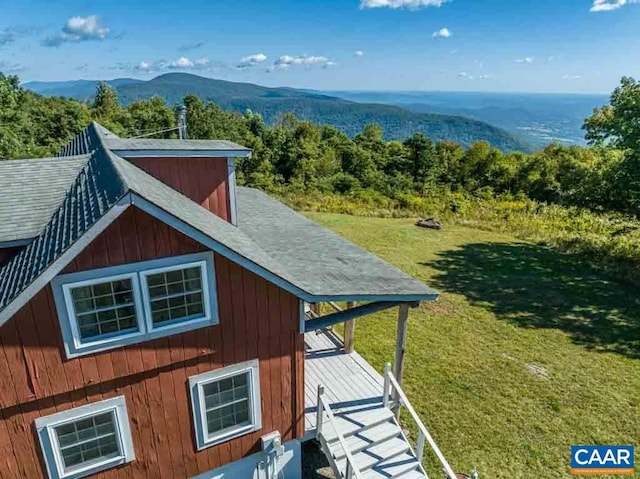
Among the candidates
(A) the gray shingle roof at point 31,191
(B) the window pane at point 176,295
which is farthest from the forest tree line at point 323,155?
(B) the window pane at point 176,295

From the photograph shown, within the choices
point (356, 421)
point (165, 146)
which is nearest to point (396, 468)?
point (356, 421)

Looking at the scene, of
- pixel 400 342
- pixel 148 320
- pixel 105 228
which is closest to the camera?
pixel 105 228

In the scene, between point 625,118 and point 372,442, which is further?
point 625,118

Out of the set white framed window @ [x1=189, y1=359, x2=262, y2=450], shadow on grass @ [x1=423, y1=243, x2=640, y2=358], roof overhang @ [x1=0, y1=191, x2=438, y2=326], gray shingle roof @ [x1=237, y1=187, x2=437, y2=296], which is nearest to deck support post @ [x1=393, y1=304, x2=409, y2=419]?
gray shingle roof @ [x1=237, y1=187, x2=437, y2=296]

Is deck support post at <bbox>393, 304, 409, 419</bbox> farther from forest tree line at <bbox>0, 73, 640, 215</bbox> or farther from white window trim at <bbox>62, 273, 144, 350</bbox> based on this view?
forest tree line at <bbox>0, 73, 640, 215</bbox>

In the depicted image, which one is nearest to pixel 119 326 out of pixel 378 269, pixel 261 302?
pixel 261 302

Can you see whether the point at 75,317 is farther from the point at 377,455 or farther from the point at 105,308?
the point at 377,455
